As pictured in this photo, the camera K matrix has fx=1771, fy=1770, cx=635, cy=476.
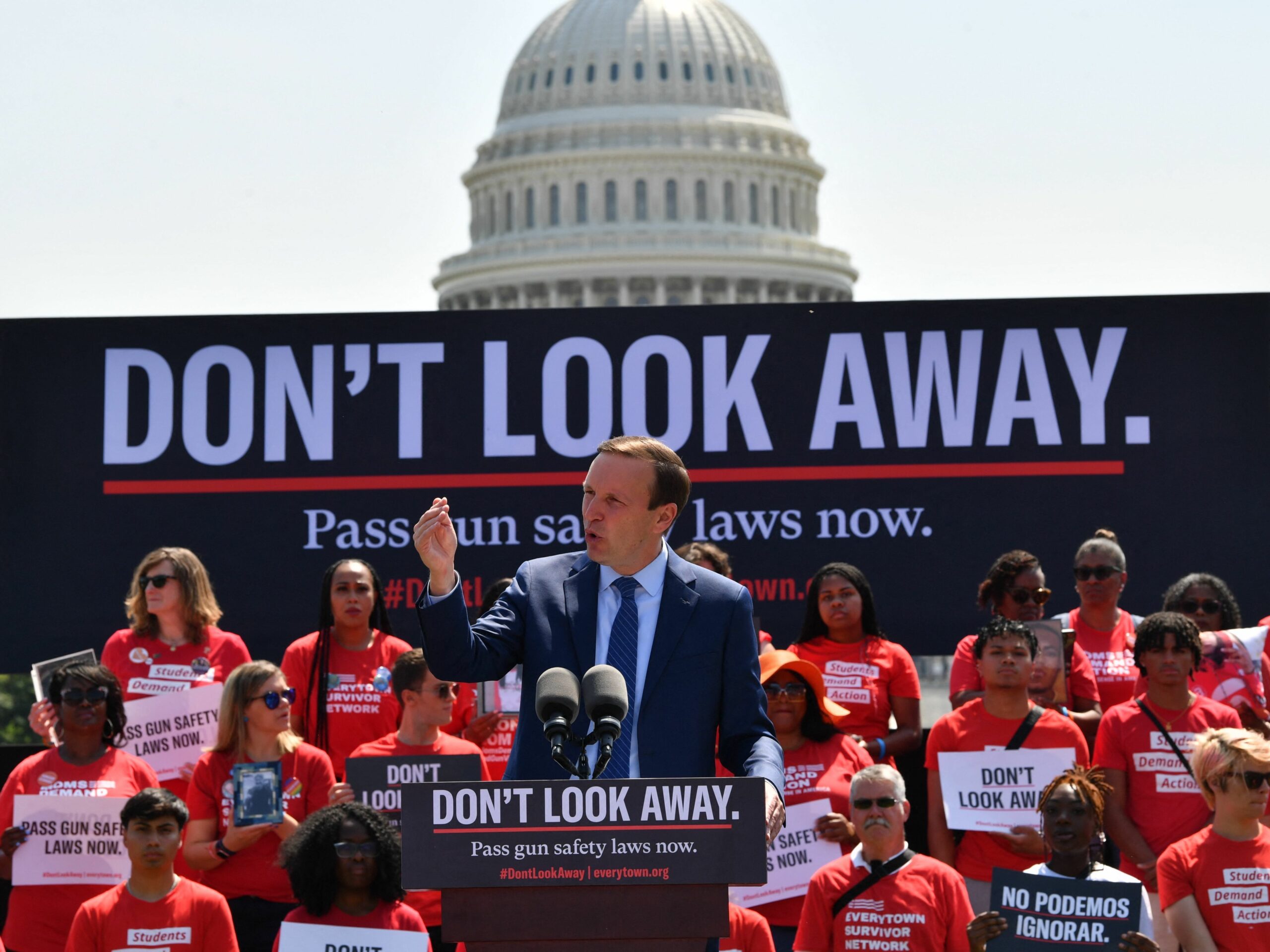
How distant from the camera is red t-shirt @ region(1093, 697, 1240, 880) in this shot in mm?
7812

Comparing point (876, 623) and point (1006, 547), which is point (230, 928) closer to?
point (876, 623)

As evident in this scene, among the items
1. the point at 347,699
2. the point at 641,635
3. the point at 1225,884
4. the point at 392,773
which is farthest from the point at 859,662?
the point at 641,635

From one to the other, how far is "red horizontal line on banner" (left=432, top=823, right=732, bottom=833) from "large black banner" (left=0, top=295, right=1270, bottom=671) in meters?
7.08

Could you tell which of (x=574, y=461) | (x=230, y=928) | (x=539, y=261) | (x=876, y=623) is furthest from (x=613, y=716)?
(x=539, y=261)

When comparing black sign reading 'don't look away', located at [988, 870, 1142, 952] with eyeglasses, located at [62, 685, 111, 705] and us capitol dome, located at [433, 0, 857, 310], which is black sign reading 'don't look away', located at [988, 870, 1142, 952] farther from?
us capitol dome, located at [433, 0, 857, 310]

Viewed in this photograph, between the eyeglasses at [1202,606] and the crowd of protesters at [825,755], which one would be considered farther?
the eyeglasses at [1202,606]

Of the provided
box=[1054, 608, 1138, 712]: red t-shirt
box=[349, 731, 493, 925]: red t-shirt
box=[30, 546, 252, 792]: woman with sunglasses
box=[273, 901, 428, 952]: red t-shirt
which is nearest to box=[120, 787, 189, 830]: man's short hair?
box=[273, 901, 428, 952]: red t-shirt

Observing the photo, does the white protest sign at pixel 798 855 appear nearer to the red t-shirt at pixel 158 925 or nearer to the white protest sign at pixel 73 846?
the red t-shirt at pixel 158 925

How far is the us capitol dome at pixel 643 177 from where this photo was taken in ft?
375

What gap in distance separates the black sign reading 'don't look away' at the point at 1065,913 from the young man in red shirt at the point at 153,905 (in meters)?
3.07

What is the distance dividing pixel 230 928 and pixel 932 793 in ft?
10.3

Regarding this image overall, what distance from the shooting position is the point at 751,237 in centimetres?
11525

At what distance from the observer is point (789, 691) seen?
25.7 ft

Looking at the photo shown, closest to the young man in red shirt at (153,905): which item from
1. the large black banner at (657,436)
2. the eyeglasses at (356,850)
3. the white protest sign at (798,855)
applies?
the eyeglasses at (356,850)
